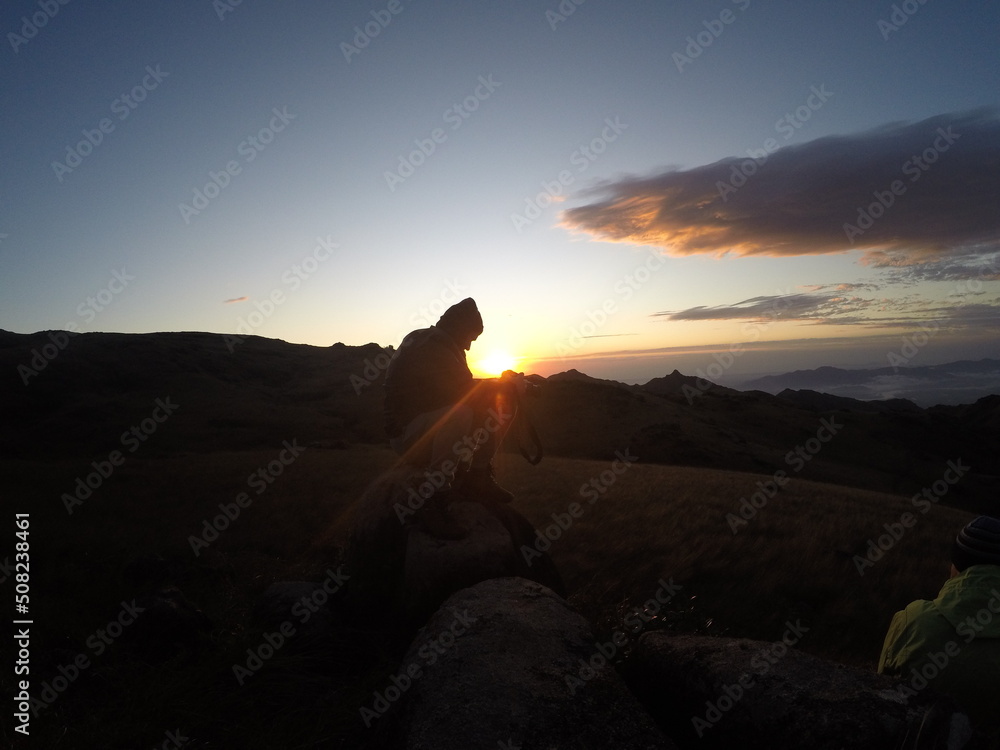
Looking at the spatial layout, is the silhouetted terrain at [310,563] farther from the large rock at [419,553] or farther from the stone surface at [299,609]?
the large rock at [419,553]

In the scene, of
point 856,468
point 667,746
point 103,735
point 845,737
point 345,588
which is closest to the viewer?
point 845,737

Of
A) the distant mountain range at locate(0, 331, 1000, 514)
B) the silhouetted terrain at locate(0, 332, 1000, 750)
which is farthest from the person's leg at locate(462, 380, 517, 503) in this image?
the distant mountain range at locate(0, 331, 1000, 514)

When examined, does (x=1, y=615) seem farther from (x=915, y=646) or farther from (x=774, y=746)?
(x=915, y=646)

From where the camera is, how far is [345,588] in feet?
20.6

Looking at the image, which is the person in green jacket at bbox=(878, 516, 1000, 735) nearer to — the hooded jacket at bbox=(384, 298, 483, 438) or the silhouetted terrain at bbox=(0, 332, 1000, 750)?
the silhouetted terrain at bbox=(0, 332, 1000, 750)

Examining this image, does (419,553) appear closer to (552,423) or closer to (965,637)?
(965,637)

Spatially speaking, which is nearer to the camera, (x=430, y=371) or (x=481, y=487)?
(x=481, y=487)

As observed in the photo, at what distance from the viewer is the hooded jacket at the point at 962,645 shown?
144 inches

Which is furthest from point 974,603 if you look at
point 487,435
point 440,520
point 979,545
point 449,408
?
point 449,408

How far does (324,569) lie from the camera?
25.2 feet

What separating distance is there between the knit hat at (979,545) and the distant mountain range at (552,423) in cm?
2314

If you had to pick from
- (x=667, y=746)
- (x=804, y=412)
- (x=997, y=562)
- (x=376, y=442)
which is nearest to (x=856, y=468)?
(x=804, y=412)

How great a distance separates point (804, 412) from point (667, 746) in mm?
50088

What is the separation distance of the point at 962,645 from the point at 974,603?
299 mm
